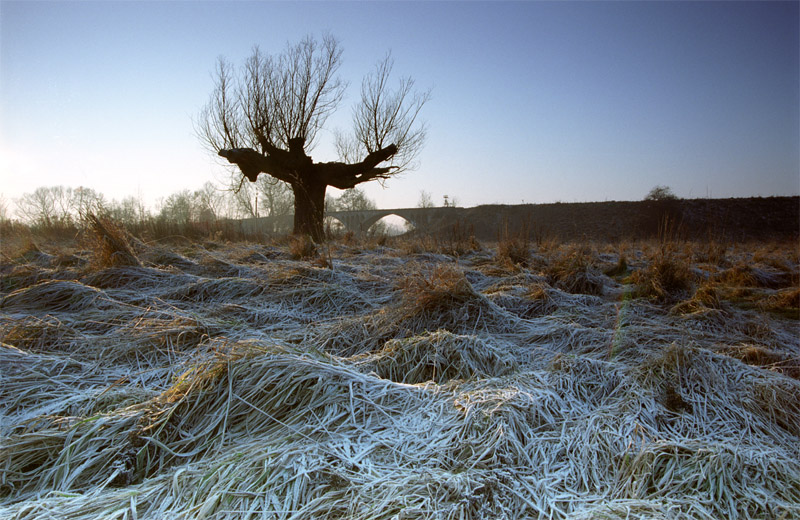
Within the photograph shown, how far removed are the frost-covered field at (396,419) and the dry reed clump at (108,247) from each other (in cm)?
113

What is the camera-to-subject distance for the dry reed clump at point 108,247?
4.00m

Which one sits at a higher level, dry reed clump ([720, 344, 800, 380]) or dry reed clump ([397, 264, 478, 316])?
dry reed clump ([397, 264, 478, 316])

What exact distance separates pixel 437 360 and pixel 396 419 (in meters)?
0.53

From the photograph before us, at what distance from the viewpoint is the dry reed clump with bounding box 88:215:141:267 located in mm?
4004

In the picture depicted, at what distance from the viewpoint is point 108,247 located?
4059mm

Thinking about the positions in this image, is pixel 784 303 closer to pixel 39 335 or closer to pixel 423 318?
pixel 423 318

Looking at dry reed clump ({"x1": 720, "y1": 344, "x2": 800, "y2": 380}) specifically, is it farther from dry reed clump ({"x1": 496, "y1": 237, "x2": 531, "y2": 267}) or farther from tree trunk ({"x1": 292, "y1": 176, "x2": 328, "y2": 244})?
tree trunk ({"x1": 292, "y1": 176, "x2": 328, "y2": 244})

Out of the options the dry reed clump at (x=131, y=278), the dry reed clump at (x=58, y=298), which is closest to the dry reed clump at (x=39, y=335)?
the dry reed clump at (x=58, y=298)

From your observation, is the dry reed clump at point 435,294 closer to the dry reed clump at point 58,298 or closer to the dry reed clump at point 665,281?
the dry reed clump at point 665,281

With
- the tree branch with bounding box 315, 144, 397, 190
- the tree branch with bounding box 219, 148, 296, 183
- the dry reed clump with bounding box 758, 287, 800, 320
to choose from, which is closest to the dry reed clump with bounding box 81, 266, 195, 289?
the dry reed clump with bounding box 758, 287, 800, 320

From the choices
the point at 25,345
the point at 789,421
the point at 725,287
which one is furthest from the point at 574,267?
the point at 25,345

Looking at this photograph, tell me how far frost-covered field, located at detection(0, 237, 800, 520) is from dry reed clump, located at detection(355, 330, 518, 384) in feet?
0.04

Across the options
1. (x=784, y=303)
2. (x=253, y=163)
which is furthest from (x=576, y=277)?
(x=253, y=163)

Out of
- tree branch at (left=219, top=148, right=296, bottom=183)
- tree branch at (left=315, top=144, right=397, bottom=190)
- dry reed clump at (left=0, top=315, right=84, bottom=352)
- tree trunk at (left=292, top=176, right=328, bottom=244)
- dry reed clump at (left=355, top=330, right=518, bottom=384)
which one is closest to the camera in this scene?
dry reed clump at (left=355, top=330, right=518, bottom=384)
